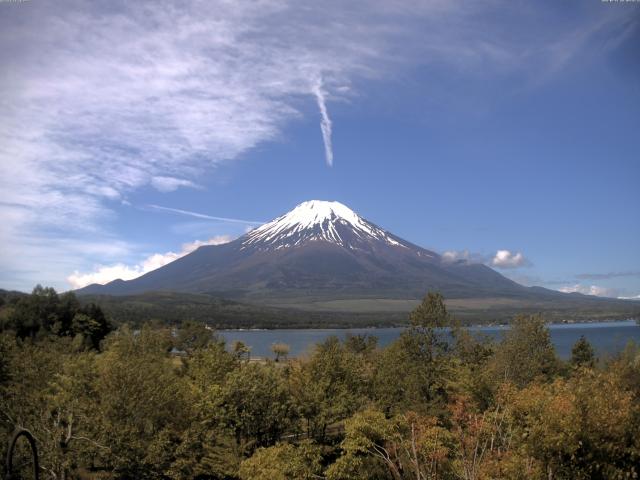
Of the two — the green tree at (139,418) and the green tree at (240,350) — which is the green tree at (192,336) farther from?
the green tree at (139,418)

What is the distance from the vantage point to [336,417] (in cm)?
2880

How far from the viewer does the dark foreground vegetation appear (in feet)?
47.9

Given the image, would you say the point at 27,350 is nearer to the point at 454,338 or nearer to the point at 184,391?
the point at 184,391

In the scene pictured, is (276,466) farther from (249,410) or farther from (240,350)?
(240,350)

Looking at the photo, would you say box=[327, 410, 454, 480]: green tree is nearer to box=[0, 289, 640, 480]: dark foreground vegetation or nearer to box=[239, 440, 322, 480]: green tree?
box=[0, 289, 640, 480]: dark foreground vegetation

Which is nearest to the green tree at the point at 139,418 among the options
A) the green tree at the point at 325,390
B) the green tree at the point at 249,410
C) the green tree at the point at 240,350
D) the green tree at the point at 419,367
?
the green tree at the point at 249,410

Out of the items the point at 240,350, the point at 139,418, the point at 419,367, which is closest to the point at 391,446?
the point at 419,367

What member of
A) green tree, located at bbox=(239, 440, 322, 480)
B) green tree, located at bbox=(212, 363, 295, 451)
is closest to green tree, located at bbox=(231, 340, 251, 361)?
green tree, located at bbox=(212, 363, 295, 451)

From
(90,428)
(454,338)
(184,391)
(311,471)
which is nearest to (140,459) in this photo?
(90,428)

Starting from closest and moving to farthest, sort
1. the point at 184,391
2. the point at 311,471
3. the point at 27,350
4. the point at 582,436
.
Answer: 1. the point at 582,436
2. the point at 311,471
3. the point at 184,391
4. the point at 27,350

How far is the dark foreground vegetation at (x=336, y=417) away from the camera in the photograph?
14.6m

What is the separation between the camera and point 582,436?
14086 millimetres

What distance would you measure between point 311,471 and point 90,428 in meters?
10.2

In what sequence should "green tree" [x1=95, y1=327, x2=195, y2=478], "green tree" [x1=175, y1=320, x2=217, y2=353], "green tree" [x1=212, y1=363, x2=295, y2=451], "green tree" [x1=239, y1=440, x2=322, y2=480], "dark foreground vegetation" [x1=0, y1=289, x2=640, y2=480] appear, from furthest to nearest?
"green tree" [x1=175, y1=320, x2=217, y2=353]
"green tree" [x1=212, y1=363, x2=295, y2=451]
"green tree" [x1=95, y1=327, x2=195, y2=478]
"green tree" [x1=239, y1=440, x2=322, y2=480]
"dark foreground vegetation" [x1=0, y1=289, x2=640, y2=480]
